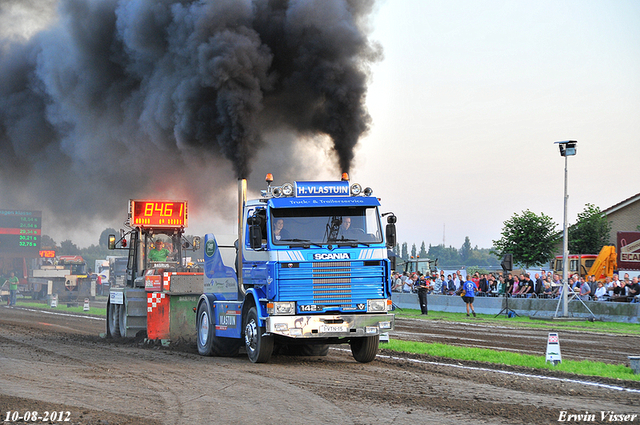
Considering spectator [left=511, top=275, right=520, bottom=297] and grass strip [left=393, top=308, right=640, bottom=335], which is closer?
grass strip [left=393, top=308, right=640, bottom=335]

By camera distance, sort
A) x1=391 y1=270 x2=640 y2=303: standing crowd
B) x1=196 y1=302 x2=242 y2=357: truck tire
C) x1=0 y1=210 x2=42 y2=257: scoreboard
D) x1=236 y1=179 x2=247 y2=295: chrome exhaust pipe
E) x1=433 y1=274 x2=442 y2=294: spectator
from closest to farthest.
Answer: x1=236 y1=179 x2=247 y2=295: chrome exhaust pipe
x1=196 y1=302 x2=242 y2=357: truck tire
x1=391 y1=270 x2=640 y2=303: standing crowd
x1=433 y1=274 x2=442 y2=294: spectator
x1=0 y1=210 x2=42 y2=257: scoreboard

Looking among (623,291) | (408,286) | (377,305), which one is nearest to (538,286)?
(623,291)

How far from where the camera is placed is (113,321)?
57.4ft

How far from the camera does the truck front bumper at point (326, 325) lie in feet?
35.4

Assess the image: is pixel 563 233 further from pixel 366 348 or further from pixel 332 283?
pixel 332 283

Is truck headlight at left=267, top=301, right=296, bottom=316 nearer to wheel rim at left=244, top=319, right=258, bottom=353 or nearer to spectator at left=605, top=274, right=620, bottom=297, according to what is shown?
wheel rim at left=244, top=319, right=258, bottom=353

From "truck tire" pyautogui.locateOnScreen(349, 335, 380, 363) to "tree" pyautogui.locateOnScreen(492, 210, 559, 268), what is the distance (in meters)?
34.0

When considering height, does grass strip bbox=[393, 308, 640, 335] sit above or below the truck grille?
below

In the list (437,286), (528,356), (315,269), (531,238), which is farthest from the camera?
(531,238)

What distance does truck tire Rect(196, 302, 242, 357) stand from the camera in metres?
12.8

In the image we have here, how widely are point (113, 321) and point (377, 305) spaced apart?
8837mm

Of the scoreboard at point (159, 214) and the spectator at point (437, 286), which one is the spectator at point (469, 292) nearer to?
the spectator at point (437, 286)

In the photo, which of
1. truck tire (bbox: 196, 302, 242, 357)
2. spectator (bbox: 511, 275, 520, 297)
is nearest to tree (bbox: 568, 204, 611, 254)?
spectator (bbox: 511, 275, 520, 297)

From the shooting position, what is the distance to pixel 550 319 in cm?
2434
